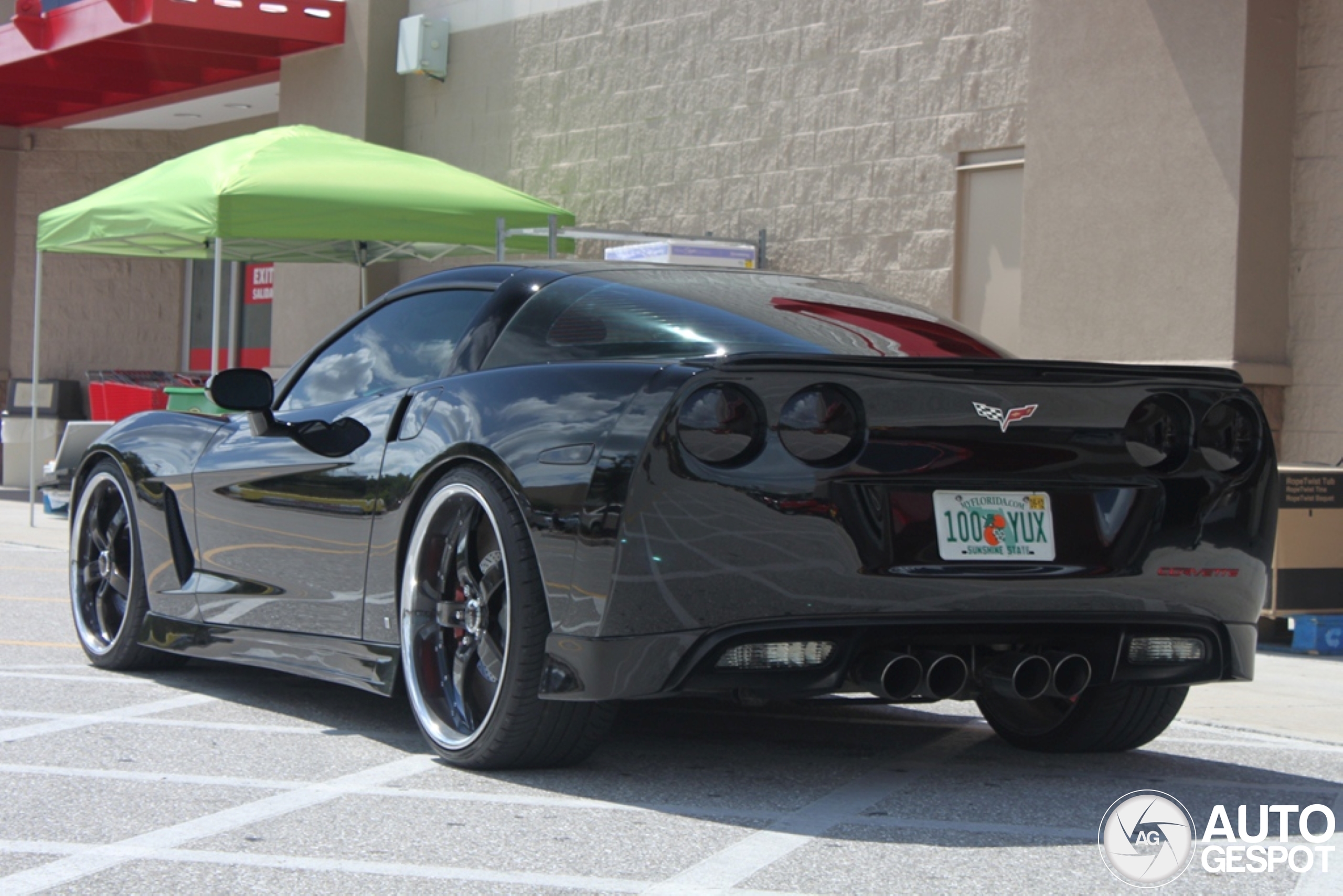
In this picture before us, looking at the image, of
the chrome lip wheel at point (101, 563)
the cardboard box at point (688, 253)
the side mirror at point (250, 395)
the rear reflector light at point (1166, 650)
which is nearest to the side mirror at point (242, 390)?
the side mirror at point (250, 395)

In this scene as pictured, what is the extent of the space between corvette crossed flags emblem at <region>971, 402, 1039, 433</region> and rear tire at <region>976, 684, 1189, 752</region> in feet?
3.36

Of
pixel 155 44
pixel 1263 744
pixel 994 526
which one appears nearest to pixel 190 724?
pixel 994 526

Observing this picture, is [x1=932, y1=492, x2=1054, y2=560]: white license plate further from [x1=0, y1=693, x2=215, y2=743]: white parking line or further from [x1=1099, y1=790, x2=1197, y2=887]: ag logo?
[x1=0, y1=693, x2=215, y2=743]: white parking line

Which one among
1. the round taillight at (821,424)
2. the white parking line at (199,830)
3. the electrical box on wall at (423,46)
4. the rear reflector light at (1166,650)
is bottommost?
the white parking line at (199,830)

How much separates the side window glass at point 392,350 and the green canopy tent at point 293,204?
5.98 m

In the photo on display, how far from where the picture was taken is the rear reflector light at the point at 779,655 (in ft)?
13.4

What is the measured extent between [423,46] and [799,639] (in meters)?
13.9

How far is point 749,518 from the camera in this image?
13.2 ft

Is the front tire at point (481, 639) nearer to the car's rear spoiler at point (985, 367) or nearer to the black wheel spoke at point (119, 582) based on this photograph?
the car's rear spoiler at point (985, 367)

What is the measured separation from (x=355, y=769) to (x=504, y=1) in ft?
42.4

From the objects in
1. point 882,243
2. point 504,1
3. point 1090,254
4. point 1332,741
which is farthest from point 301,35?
point 1332,741

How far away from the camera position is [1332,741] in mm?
5719

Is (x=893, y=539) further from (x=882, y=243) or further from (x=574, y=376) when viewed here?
(x=882, y=243)

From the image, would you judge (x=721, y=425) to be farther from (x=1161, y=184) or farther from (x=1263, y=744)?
(x=1161, y=184)
